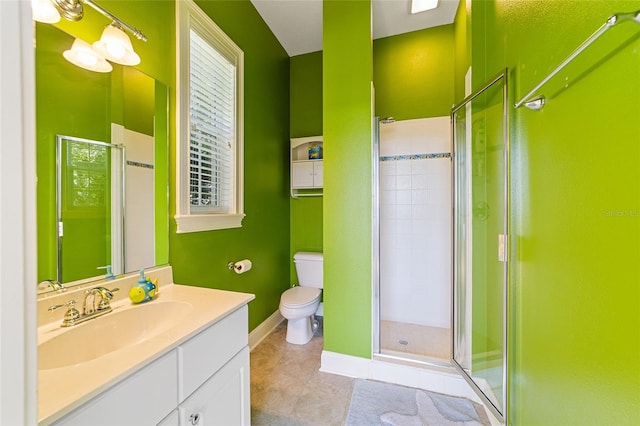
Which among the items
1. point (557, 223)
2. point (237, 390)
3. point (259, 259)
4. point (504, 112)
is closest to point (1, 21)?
point (237, 390)

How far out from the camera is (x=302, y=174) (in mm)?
2609

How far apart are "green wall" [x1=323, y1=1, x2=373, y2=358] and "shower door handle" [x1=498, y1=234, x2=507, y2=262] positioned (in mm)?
759

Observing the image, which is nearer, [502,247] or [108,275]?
[108,275]

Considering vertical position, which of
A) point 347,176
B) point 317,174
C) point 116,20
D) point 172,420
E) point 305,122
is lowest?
point 172,420

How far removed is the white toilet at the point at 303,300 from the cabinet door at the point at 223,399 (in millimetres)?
953

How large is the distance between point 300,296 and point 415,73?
2.36 meters

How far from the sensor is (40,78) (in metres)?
0.88

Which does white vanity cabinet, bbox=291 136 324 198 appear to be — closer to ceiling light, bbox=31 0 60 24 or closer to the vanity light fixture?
the vanity light fixture

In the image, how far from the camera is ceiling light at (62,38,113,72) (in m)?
0.98

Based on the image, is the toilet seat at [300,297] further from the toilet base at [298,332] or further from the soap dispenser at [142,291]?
the soap dispenser at [142,291]

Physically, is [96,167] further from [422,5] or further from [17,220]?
[422,5]

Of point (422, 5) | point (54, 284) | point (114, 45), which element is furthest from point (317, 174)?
point (54, 284)

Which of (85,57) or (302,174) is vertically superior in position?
(85,57)

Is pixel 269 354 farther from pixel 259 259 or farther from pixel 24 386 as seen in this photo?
pixel 24 386
